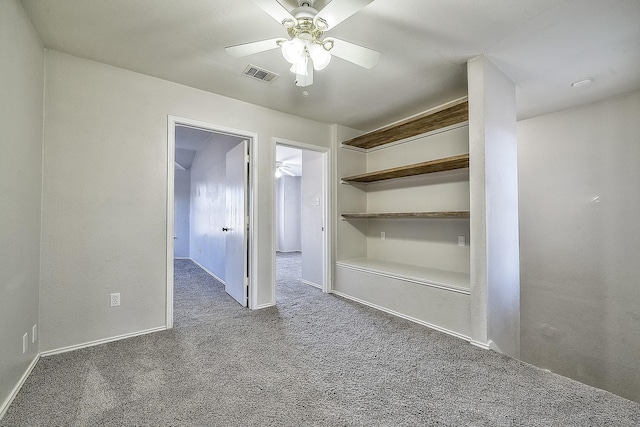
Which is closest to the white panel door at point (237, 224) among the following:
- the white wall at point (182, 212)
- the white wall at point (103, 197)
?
the white wall at point (103, 197)

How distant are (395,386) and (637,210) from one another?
3.13 m

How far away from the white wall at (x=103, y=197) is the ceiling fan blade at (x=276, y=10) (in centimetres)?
167

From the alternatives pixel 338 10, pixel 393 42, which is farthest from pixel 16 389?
pixel 393 42

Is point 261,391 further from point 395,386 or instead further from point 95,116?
point 95,116

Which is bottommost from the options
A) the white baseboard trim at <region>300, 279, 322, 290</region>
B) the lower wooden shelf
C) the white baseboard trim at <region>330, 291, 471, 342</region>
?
the white baseboard trim at <region>330, 291, 471, 342</region>

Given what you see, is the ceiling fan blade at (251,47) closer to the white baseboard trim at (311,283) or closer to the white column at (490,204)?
the white column at (490,204)

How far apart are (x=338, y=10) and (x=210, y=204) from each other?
4673 mm

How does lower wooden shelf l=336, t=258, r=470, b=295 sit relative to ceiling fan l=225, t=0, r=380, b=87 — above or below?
below

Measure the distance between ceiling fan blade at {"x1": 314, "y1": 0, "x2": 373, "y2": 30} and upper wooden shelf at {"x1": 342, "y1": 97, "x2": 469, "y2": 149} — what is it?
151 cm

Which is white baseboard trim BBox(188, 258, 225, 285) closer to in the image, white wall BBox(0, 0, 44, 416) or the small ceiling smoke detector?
white wall BBox(0, 0, 44, 416)

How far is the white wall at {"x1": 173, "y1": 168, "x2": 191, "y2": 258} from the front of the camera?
737 centimetres

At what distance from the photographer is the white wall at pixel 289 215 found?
862 cm

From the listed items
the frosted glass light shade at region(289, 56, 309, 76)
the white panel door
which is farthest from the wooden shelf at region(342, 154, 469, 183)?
the frosted glass light shade at region(289, 56, 309, 76)

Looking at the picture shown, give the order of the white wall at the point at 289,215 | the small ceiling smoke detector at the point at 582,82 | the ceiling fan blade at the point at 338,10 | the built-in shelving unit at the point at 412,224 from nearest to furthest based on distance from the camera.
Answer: the ceiling fan blade at the point at 338,10
the small ceiling smoke detector at the point at 582,82
the built-in shelving unit at the point at 412,224
the white wall at the point at 289,215
